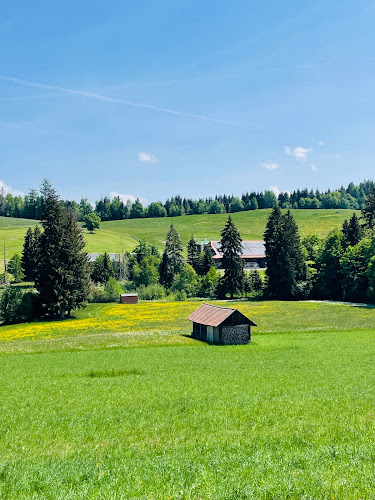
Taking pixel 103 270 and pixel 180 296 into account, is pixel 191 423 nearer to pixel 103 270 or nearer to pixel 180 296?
pixel 180 296

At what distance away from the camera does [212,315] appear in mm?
47438

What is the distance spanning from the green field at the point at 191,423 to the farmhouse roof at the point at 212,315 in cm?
591

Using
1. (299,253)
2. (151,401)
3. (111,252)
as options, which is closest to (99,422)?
(151,401)

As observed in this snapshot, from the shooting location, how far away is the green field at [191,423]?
28.1ft

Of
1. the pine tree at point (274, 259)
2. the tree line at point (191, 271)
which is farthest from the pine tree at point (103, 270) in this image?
the pine tree at point (274, 259)

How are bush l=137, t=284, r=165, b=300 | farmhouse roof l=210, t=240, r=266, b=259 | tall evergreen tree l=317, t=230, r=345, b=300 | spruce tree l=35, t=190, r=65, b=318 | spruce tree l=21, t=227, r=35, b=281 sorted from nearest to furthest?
spruce tree l=35, t=190, r=65, b=318 → tall evergreen tree l=317, t=230, r=345, b=300 → bush l=137, t=284, r=165, b=300 → spruce tree l=21, t=227, r=35, b=281 → farmhouse roof l=210, t=240, r=266, b=259

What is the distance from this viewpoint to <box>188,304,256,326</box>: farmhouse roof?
44938 mm

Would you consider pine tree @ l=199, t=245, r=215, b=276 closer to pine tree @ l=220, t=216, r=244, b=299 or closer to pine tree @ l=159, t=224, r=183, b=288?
pine tree @ l=159, t=224, r=183, b=288

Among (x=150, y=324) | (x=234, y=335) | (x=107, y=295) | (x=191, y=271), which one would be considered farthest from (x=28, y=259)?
(x=234, y=335)

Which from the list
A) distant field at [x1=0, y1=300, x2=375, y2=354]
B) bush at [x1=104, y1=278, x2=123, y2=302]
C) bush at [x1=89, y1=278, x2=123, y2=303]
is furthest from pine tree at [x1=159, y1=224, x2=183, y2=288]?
distant field at [x1=0, y1=300, x2=375, y2=354]

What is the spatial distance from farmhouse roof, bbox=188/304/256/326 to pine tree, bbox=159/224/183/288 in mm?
59879

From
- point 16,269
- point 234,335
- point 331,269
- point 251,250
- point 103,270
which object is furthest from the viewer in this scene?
point 251,250

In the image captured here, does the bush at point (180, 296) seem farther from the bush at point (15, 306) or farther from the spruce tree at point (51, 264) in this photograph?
the bush at point (15, 306)

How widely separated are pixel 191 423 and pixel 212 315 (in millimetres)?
32875
